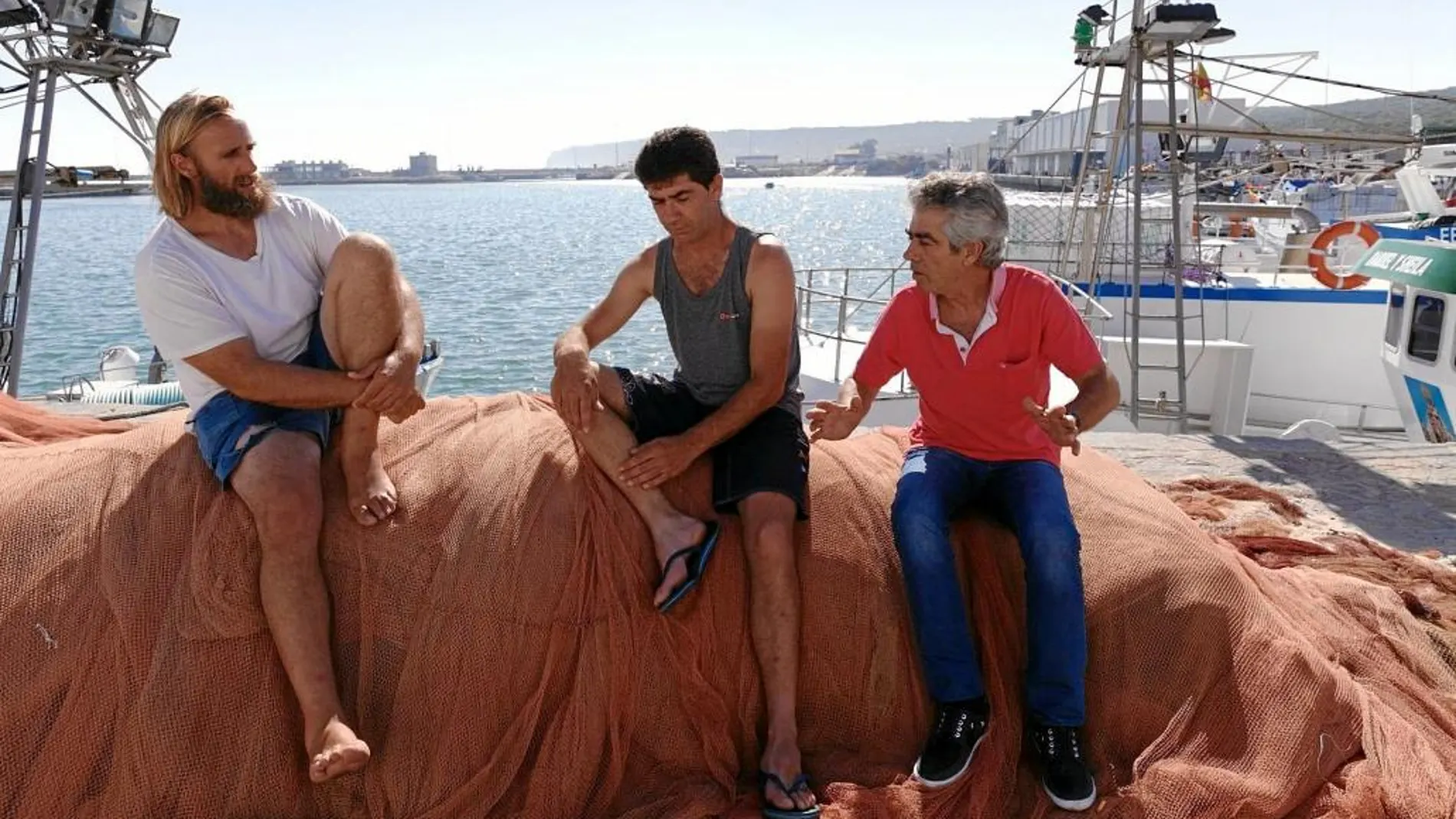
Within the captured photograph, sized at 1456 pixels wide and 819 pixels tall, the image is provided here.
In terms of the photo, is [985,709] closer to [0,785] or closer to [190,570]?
[190,570]

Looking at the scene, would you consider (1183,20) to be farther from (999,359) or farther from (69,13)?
(69,13)

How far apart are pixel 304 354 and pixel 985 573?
2.14 metres

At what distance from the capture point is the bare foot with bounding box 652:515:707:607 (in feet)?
Answer: 9.73

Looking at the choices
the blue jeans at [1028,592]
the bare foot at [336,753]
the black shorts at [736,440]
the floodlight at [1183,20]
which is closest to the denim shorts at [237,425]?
the bare foot at [336,753]

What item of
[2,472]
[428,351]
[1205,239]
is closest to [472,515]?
[2,472]

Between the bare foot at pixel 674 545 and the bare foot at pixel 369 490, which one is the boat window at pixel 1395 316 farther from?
the bare foot at pixel 369 490

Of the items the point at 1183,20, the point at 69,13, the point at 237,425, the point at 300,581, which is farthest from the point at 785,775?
the point at 69,13

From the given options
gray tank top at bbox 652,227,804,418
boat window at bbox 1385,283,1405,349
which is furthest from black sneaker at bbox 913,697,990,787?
boat window at bbox 1385,283,1405,349

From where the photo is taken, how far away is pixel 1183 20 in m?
8.38

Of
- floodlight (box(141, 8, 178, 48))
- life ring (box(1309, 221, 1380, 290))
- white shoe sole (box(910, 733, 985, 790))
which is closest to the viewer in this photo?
white shoe sole (box(910, 733, 985, 790))

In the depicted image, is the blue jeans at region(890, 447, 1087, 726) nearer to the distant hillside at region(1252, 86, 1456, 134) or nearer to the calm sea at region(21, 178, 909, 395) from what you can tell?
the calm sea at region(21, 178, 909, 395)

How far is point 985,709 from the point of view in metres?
2.93

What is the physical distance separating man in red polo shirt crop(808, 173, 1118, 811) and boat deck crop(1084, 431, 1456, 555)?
2.22m

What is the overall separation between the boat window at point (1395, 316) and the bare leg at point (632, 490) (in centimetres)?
1145
